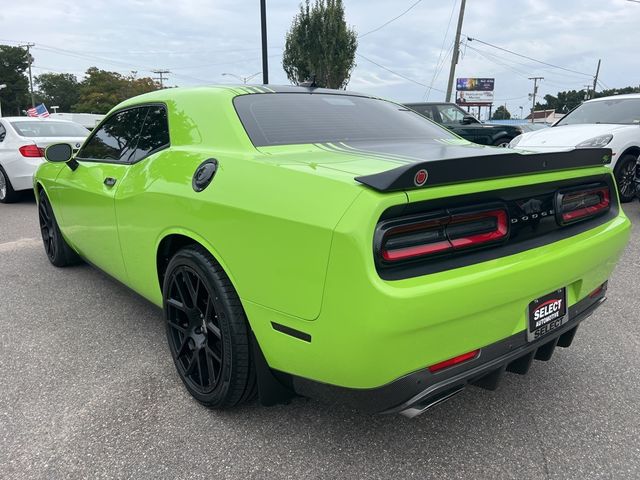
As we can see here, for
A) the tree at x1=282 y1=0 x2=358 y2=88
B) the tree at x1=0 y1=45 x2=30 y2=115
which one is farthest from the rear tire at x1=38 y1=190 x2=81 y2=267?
the tree at x1=0 y1=45 x2=30 y2=115

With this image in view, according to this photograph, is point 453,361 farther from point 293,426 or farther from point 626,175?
point 626,175

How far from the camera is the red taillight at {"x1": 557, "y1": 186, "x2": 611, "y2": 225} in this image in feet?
6.87

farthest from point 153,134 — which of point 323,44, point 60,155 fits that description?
point 323,44

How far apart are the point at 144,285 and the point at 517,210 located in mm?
1996

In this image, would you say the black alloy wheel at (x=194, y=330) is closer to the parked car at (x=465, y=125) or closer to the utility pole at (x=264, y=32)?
the parked car at (x=465, y=125)

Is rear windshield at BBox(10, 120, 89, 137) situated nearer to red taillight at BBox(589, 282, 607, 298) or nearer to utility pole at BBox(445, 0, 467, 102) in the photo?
red taillight at BBox(589, 282, 607, 298)

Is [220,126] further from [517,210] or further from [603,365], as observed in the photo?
[603,365]

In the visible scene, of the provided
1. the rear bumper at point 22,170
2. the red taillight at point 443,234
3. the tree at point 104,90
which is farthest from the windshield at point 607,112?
the tree at point 104,90

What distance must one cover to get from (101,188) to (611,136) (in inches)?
253

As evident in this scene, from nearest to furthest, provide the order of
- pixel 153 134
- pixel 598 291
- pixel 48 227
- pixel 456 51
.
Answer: pixel 598 291, pixel 153 134, pixel 48 227, pixel 456 51

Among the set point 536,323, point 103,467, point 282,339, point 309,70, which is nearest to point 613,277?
point 536,323

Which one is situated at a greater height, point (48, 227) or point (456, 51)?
Answer: point (456, 51)

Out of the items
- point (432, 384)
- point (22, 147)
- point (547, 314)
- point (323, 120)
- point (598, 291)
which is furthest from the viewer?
point (22, 147)

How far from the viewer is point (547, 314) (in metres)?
1.97
